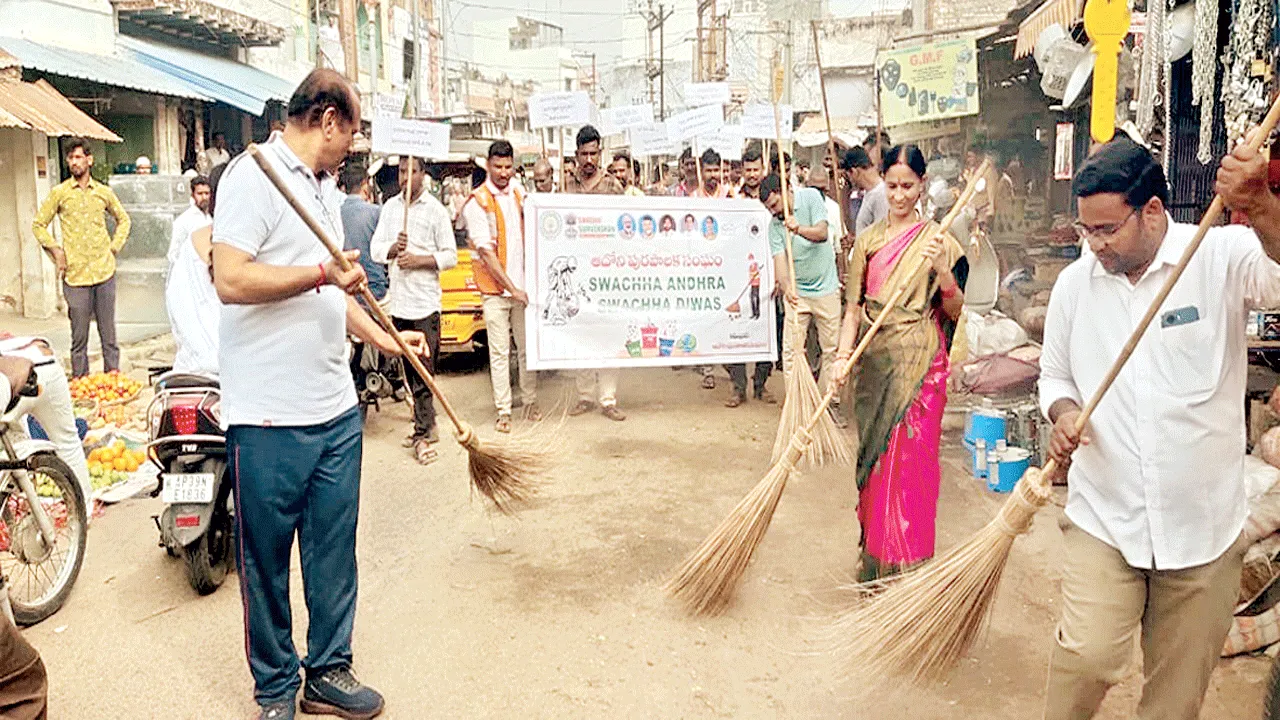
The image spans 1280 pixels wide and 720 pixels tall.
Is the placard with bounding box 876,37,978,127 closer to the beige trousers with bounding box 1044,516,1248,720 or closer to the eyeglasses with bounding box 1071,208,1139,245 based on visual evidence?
the eyeglasses with bounding box 1071,208,1139,245

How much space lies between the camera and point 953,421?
7.06 metres

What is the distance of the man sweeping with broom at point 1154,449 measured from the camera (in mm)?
2174

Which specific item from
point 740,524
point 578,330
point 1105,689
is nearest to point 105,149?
point 578,330

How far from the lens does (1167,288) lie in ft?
6.89

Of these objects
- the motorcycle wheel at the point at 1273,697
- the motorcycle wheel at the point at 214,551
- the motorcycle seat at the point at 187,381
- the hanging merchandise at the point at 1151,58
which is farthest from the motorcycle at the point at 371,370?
the motorcycle wheel at the point at 1273,697

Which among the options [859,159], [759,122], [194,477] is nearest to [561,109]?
[759,122]

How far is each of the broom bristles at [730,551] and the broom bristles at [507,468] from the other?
890mm

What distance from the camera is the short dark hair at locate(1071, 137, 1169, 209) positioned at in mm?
2184

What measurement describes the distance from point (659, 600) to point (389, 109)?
471 centimetres

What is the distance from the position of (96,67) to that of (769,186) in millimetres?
9620

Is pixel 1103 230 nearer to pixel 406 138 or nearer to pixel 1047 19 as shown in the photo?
pixel 406 138

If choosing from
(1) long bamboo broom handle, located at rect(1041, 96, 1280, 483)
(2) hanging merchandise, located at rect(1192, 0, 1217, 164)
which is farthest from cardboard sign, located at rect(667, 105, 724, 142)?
(1) long bamboo broom handle, located at rect(1041, 96, 1280, 483)

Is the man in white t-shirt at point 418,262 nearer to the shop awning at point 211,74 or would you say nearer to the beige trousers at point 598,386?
the beige trousers at point 598,386

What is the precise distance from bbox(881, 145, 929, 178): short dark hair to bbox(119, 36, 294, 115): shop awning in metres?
13.3
